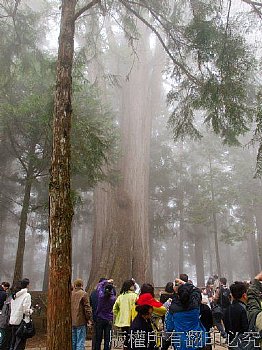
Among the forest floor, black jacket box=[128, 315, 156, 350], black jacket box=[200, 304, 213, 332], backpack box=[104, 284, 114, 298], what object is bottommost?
the forest floor

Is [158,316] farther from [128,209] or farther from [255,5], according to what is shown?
[128,209]

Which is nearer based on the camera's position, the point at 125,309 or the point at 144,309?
the point at 144,309

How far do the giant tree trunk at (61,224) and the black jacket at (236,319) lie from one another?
1879mm

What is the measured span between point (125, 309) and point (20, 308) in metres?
1.65

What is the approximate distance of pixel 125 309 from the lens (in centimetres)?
515

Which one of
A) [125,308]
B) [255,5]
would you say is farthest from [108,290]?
[255,5]

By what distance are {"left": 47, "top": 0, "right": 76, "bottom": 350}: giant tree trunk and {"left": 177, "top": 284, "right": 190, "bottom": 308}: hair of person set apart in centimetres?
136

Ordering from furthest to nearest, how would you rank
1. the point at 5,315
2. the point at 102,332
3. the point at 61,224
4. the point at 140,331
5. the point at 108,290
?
the point at 102,332
the point at 108,290
the point at 5,315
the point at 61,224
the point at 140,331

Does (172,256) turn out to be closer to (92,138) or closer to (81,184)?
(81,184)

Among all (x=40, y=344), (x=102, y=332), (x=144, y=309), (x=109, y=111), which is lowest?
(x=40, y=344)

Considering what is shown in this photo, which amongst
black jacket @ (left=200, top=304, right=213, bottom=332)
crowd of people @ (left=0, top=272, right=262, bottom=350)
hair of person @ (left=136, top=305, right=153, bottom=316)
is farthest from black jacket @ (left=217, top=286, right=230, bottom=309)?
hair of person @ (left=136, top=305, right=153, bottom=316)

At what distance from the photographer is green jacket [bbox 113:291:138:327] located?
201 inches

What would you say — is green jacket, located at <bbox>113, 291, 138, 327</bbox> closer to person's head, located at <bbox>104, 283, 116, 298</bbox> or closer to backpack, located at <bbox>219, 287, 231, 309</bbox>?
person's head, located at <bbox>104, 283, 116, 298</bbox>

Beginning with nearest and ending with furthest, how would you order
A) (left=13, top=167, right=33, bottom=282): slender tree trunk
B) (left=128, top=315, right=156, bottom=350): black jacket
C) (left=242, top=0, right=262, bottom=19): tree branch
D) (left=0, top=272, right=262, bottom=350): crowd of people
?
(left=0, top=272, right=262, bottom=350): crowd of people → (left=128, top=315, right=156, bottom=350): black jacket → (left=242, top=0, right=262, bottom=19): tree branch → (left=13, top=167, right=33, bottom=282): slender tree trunk
